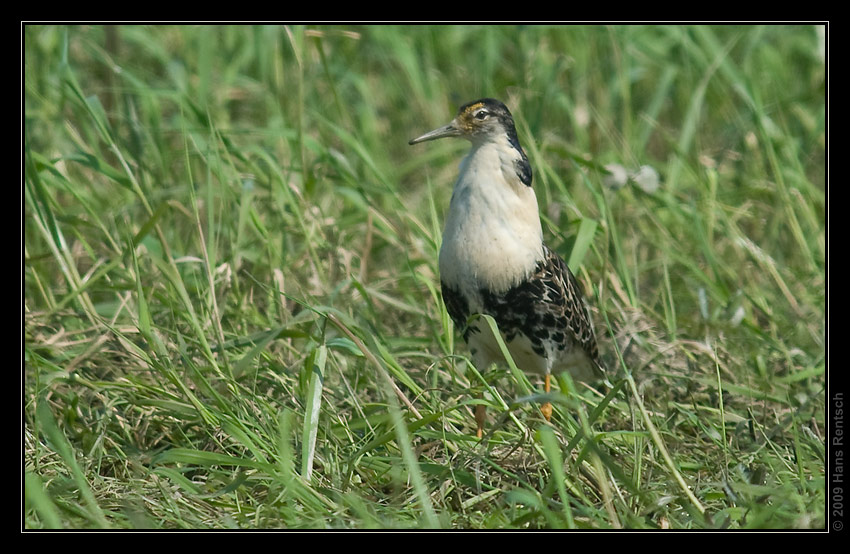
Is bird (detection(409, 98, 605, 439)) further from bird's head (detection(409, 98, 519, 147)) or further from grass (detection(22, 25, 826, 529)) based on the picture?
grass (detection(22, 25, 826, 529))

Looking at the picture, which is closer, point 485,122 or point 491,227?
point 491,227

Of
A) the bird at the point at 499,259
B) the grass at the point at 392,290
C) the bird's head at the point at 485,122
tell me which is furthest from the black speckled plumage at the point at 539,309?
the bird's head at the point at 485,122

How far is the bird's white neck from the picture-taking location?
4.07 meters

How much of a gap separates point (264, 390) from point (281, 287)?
71cm

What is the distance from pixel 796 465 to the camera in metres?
3.85

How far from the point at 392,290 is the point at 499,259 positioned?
1.38 meters

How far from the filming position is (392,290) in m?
5.38

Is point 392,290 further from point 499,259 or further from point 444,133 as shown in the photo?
point 499,259

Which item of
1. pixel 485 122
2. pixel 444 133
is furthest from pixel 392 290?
pixel 485 122

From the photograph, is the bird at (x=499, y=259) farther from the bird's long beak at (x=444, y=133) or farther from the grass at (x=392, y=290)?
the grass at (x=392, y=290)

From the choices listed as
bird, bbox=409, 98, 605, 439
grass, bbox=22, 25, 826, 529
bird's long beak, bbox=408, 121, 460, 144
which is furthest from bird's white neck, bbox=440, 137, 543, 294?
grass, bbox=22, 25, 826, 529

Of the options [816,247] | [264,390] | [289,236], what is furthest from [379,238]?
[816,247]
